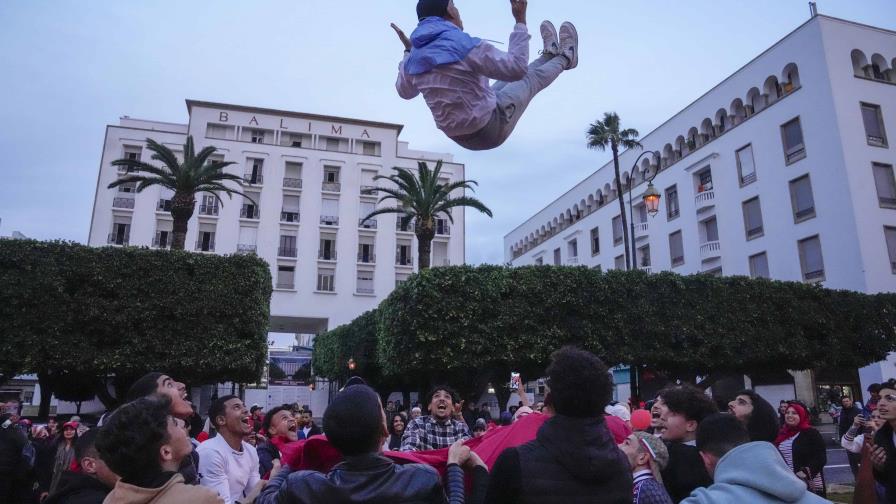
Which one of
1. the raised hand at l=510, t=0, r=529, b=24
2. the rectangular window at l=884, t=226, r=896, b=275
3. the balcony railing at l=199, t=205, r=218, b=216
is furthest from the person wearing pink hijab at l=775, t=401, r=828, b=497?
the balcony railing at l=199, t=205, r=218, b=216

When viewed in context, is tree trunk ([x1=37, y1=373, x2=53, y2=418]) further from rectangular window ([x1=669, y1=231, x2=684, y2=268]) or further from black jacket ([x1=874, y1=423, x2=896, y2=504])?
rectangular window ([x1=669, y1=231, x2=684, y2=268])

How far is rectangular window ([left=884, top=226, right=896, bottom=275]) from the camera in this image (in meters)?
28.9

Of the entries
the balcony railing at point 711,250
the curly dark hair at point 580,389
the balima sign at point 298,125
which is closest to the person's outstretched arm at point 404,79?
the curly dark hair at point 580,389

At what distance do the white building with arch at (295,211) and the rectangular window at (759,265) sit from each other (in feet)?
69.5

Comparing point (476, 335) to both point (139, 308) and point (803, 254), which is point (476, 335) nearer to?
→ point (139, 308)

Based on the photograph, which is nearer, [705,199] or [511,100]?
[511,100]

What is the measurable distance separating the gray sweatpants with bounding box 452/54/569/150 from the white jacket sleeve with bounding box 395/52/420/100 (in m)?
0.56

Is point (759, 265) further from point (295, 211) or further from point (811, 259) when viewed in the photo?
point (295, 211)

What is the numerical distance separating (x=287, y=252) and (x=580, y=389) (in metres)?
46.2

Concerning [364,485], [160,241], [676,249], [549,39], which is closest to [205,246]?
[160,241]

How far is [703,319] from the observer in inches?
933

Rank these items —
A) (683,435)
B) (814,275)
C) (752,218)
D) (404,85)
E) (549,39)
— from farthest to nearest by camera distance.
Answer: (752,218) < (814,275) < (549,39) < (404,85) < (683,435)

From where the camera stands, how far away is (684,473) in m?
3.64

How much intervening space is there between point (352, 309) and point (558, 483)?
45.2 meters
